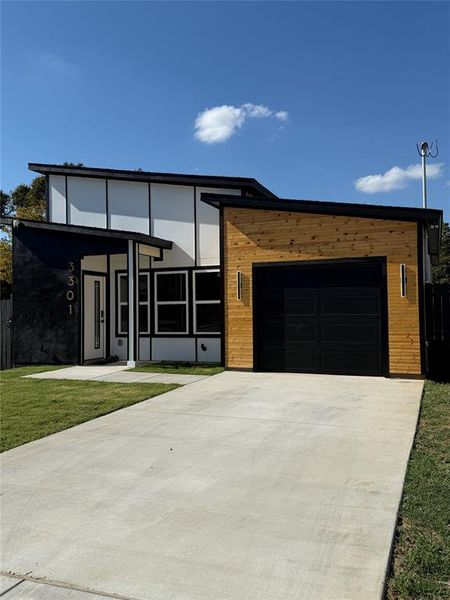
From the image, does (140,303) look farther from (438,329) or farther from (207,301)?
(438,329)

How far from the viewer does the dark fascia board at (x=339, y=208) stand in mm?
9156

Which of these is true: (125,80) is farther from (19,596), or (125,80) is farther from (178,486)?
(19,596)

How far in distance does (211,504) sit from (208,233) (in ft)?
32.3

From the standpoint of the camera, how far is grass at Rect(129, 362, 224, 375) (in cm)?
1085

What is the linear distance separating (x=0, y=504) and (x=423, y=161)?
22.0 meters

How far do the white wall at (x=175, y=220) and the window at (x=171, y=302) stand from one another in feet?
1.23

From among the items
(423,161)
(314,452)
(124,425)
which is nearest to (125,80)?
(124,425)

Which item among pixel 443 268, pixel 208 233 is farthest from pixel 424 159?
pixel 443 268

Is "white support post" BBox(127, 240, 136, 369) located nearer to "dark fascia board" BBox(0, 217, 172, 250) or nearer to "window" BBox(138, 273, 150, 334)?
"dark fascia board" BBox(0, 217, 172, 250)

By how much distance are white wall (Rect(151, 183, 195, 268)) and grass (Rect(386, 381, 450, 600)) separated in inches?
353

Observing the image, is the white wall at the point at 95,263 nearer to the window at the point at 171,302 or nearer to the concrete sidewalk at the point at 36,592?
the window at the point at 171,302

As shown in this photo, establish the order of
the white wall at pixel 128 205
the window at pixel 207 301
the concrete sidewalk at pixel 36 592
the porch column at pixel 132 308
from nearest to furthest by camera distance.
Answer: the concrete sidewalk at pixel 36 592, the porch column at pixel 132 308, the window at pixel 207 301, the white wall at pixel 128 205

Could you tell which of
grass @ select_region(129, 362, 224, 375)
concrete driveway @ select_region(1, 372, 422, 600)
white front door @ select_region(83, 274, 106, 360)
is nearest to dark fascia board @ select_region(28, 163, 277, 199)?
white front door @ select_region(83, 274, 106, 360)

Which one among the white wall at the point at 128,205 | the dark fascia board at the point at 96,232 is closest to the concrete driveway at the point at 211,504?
the dark fascia board at the point at 96,232
